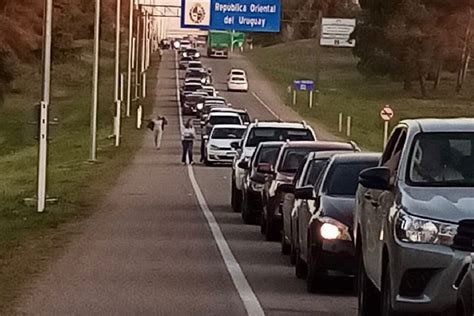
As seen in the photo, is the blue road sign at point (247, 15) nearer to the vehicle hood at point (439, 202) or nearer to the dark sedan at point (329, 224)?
the dark sedan at point (329, 224)

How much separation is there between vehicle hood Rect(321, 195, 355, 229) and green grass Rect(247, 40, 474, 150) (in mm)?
46626

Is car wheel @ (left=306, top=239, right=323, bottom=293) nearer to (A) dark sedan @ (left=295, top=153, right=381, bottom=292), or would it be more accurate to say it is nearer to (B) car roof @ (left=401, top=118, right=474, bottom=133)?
(A) dark sedan @ (left=295, top=153, right=381, bottom=292)

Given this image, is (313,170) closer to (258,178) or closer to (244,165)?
(258,178)

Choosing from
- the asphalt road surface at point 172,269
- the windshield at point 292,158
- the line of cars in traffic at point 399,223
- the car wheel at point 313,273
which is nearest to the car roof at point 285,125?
the asphalt road surface at point 172,269

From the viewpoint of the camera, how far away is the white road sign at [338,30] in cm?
9569

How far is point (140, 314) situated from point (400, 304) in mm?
3761

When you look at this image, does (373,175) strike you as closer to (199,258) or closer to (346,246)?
(346,246)

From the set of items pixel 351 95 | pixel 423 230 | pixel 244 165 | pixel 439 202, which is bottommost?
pixel 351 95

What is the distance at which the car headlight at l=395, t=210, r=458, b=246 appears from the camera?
10.4m

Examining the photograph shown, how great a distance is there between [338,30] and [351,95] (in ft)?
24.6

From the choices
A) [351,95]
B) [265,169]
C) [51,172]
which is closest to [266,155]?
[265,169]

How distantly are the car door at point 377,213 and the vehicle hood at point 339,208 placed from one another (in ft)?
6.90

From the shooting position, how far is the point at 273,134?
32156mm

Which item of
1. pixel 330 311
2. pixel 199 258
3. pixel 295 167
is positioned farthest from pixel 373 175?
pixel 295 167
